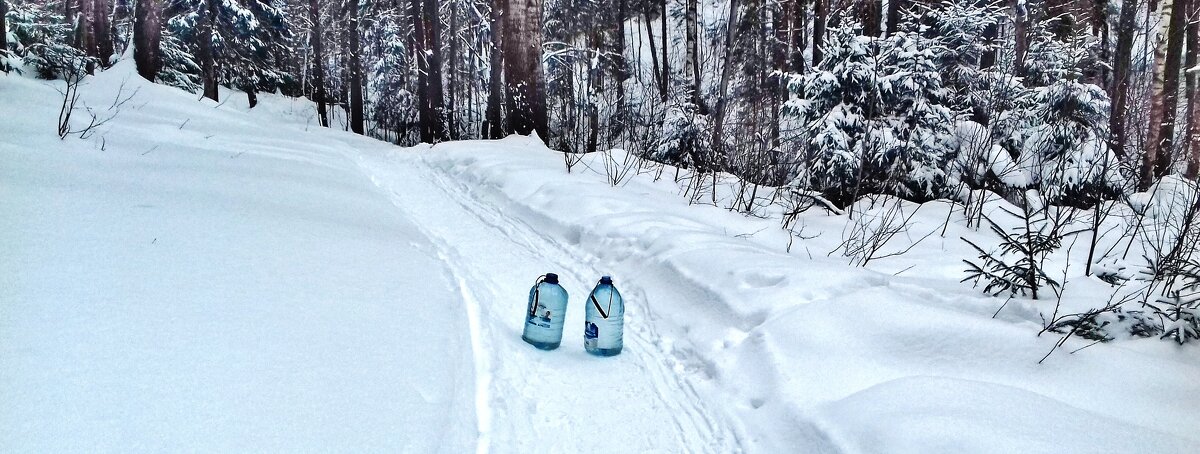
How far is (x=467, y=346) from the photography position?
3256 mm

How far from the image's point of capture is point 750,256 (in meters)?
4.47

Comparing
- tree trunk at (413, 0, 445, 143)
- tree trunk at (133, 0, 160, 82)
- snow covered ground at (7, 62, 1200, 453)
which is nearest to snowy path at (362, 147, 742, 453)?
snow covered ground at (7, 62, 1200, 453)

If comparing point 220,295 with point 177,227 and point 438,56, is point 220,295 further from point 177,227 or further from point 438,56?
point 438,56

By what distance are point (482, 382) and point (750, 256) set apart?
2.26 metres

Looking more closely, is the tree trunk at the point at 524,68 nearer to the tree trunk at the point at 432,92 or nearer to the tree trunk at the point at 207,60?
the tree trunk at the point at 432,92

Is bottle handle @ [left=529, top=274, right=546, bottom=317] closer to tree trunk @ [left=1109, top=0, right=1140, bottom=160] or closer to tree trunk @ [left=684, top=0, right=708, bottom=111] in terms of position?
tree trunk @ [left=684, top=0, right=708, bottom=111]

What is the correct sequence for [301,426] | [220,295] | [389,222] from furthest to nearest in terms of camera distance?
[389,222], [220,295], [301,426]

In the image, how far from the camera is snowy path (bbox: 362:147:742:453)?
8.71 feet

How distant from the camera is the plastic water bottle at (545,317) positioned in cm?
347

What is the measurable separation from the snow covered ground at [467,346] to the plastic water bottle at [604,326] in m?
0.16

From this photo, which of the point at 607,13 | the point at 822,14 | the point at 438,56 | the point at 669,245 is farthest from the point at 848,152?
the point at 607,13

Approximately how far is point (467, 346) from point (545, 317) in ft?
1.47

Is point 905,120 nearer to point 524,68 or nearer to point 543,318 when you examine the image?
point 524,68

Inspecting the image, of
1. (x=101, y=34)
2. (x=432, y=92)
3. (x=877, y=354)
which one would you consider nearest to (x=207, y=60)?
(x=101, y=34)
